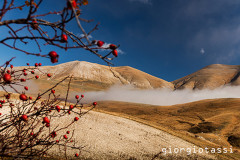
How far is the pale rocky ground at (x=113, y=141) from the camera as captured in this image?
9688mm

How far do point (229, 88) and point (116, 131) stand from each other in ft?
509

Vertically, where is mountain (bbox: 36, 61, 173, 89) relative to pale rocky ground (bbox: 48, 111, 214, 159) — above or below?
above

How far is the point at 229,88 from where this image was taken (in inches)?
5094

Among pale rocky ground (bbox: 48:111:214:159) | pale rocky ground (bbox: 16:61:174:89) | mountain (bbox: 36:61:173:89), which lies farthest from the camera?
pale rocky ground (bbox: 16:61:174:89)

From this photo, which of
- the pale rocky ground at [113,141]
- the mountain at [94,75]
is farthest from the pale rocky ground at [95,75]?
the pale rocky ground at [113,141]

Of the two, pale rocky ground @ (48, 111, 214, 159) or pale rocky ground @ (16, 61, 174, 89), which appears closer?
pale rocky ground @ (48, 111, 214, 159)

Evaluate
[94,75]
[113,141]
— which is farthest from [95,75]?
[113,141]

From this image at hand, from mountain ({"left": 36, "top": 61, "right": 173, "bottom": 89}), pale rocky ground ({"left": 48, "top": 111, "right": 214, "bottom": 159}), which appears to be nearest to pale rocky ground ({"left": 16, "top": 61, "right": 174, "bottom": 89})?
mountain ({"left": 36, "top": 61, "right": 173, "bottom": 89})

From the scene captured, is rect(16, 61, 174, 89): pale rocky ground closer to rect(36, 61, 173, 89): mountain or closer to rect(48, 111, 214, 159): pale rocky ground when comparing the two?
rect(36, 61, 173, 89): mountain

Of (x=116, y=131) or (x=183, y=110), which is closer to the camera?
(x=116, y=131)

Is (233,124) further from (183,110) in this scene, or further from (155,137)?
(155,137)

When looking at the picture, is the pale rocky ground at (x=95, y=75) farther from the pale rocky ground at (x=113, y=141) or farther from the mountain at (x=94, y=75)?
the pale rocky ground at (x=113, y=141)

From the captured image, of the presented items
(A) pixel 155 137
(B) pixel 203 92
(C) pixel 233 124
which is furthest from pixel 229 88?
(A) pixel 155 137

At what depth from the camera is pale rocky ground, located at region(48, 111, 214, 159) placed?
9688 mm
